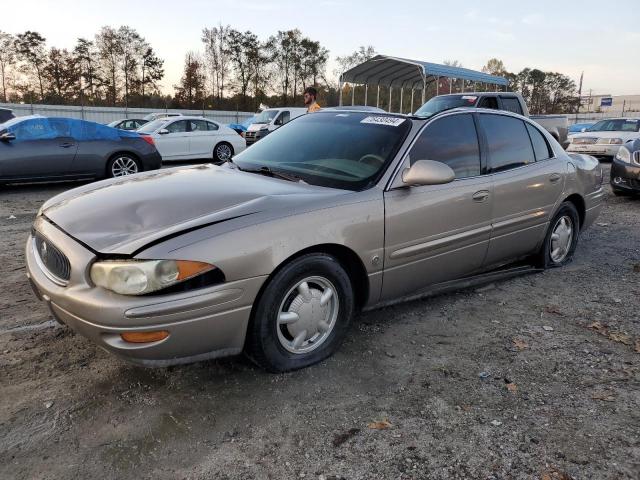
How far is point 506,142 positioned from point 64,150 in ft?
25.8

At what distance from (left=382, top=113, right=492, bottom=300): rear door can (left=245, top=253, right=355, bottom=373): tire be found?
0.41 m

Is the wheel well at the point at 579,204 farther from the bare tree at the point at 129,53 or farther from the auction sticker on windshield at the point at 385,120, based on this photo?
the bare tree at the point at 129,53

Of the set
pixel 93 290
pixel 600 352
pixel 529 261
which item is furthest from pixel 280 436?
pixel 529 261

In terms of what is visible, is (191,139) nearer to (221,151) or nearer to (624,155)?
A: (221,151)

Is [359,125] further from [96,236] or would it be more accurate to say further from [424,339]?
[96,236]

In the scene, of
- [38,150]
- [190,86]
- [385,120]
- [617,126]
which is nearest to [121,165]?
[38,150]

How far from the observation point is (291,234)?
8.87ft

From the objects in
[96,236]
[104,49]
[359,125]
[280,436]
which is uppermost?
[104,49]

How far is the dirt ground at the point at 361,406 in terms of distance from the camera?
2.20 metres

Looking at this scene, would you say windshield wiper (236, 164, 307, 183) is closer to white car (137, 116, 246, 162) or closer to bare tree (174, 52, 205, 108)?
white car (137, 116, 246, 162)

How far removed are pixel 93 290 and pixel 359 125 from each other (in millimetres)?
2186

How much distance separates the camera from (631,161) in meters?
8.41

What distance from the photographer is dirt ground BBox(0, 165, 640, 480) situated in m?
2.20

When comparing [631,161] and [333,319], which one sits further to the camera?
[631,161]
